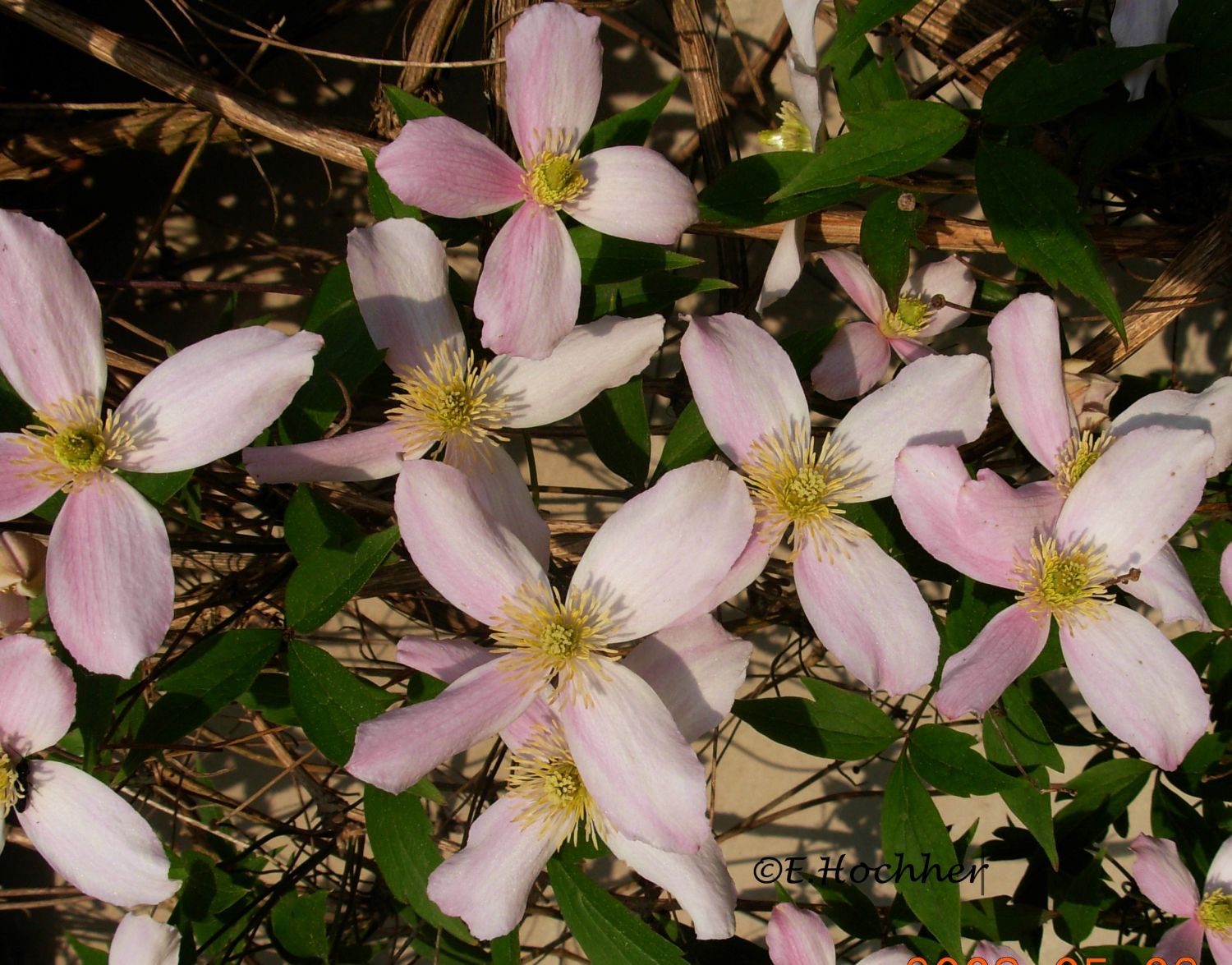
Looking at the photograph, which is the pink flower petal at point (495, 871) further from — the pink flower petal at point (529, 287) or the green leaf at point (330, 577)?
the pink flower petal at point (529, 287)

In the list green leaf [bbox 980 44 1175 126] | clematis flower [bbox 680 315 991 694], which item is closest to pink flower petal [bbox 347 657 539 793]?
clematis flower [bbox 680 315 991 694]

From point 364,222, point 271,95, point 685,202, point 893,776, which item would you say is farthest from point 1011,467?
point 271,95

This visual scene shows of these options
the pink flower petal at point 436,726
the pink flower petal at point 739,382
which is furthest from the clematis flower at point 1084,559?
the pink flower petal at point 436,726

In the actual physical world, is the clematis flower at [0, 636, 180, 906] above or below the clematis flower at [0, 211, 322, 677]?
below

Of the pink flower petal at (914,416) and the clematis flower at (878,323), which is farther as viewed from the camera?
the clematis flower at (878,323)

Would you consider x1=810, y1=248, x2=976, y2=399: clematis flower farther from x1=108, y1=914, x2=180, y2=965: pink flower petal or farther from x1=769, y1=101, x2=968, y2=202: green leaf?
x1=108, y1=914, x2=180, y2=965: pink flower petal

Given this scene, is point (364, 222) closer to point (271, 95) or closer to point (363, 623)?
point (271, 95)

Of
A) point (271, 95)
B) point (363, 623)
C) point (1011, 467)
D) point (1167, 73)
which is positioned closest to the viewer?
point (1167, 73)
